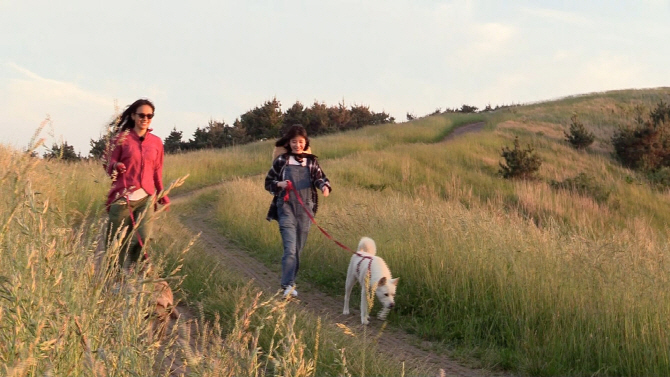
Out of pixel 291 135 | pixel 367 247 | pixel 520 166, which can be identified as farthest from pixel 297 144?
pixel 520 166

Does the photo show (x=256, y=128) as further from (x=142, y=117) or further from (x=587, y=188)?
(x=142, y=117)

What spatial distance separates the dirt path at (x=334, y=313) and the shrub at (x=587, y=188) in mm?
10366

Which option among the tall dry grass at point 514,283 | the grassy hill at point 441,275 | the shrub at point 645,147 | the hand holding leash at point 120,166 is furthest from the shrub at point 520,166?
the hand holding leash at point 120,166

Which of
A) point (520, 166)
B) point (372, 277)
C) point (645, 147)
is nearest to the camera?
point (372, 277)

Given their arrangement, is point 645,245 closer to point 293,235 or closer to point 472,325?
point 472,325

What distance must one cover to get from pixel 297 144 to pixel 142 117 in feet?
6.67

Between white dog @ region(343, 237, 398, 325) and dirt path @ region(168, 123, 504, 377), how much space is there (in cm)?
20

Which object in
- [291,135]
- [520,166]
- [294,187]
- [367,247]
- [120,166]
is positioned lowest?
[367,247]

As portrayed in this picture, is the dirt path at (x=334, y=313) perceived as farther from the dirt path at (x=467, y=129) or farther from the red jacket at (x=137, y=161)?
the dirt path at (x=467, y=129)

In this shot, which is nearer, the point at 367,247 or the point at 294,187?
the point at 367,247

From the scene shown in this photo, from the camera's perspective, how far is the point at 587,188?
15727 millimetres

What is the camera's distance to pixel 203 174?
64.2ft

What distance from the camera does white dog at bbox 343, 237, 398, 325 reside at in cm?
564

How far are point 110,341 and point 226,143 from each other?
1435 inches
